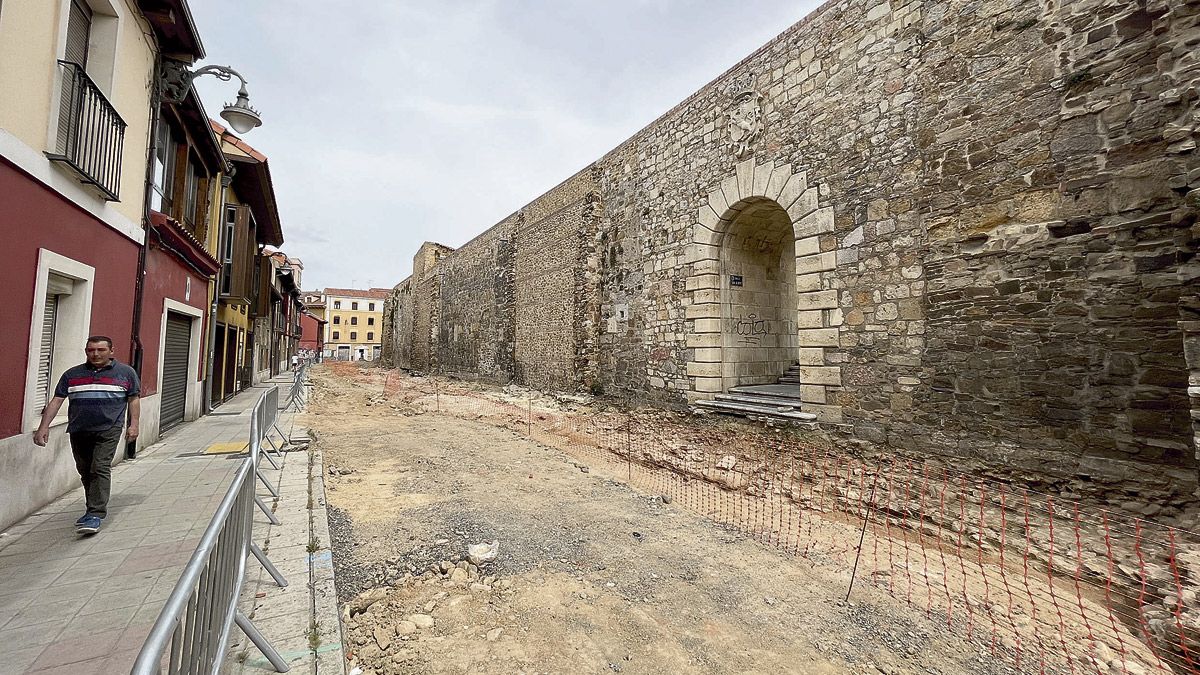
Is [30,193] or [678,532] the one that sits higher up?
[30,193]

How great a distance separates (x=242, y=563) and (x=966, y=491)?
19.9 ft

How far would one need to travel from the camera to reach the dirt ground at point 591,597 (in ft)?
7.82

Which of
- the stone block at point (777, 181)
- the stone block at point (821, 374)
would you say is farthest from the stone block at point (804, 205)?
the stone block at point (821, 374)

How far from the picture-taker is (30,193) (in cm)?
350

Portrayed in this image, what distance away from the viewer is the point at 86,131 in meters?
4.20

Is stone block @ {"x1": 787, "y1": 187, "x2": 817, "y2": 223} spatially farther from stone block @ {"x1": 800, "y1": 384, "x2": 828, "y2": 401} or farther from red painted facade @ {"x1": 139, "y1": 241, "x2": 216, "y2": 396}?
red painted facade @ {"x1": 139, "y1": 241, "x2": 216, "y2": 396}

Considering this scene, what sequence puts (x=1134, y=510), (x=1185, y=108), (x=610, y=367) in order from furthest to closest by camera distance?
1. (x=610, y=367)
2. (x=1134, y=510)
3. (x=1185, y=108)

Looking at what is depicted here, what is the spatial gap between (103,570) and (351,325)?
6674cm

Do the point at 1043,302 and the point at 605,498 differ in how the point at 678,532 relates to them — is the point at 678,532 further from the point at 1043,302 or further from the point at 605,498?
the point at 1043,302

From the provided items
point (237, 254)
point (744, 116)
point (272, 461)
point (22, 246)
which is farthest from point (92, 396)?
point (744, 116)

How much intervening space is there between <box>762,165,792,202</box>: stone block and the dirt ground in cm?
525

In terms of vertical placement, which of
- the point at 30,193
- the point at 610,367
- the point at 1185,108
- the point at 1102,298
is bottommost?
the point at 610,367

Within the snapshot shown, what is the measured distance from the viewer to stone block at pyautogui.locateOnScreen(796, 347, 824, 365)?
263 inches

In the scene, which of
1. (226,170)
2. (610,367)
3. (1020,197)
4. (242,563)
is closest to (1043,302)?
(1020,197)
